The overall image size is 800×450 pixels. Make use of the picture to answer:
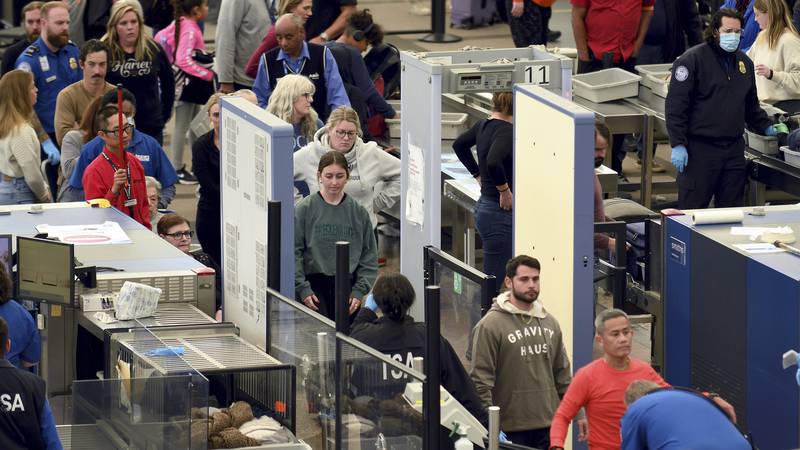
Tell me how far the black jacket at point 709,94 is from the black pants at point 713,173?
7 centimetres

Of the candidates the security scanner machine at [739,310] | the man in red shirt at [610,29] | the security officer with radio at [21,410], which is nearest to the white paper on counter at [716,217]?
the security scanner machine at [739,310]

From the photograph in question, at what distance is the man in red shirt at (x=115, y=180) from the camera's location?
11.4m

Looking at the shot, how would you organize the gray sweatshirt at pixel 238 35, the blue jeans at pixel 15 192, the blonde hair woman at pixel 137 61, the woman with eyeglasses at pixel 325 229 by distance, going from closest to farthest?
the woman with eyeglasses at pixel 325 229 < the blue jeans at pixel 15 192 < the blonde hair woman at pixel 137 61 < the gray sweatshirt at pixel 238 35

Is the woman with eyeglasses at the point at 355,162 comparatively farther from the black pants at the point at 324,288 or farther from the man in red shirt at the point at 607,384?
the man in red shirt at the point at 607,384

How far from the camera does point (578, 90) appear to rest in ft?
47.2

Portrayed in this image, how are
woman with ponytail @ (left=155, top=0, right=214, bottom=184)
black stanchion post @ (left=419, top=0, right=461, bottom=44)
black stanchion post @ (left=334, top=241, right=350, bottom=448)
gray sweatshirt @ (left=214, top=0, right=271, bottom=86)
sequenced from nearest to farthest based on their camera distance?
black stanchion post @ (left=334, top=241, right=350, bottom=448), gray sweatshirt @ (left=214, top=0, right=271, bottom=86), woman with ponytail @ (left=155, top=0, right=214, bottom=184), black stanchion post @ (left=419, top=0, right=461, bottom=44)

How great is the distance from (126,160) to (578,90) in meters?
4.39

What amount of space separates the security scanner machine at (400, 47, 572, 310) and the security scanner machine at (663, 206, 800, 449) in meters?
1.16

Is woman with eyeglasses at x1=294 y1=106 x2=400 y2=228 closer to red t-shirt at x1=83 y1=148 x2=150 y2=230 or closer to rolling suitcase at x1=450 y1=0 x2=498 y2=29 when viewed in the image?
red t-shirt at x1=83 y1=148 x2=150 y2=230

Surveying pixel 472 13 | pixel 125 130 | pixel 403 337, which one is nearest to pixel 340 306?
pixel 403 337

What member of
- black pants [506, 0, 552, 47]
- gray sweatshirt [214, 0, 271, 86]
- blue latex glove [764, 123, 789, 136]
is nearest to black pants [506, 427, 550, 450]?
blue latex glove [764, 123, 789, 136]

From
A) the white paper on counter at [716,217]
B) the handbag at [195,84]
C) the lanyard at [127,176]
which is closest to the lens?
the white paper on counter at [716,217]

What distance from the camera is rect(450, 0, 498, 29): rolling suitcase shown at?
22562 mm

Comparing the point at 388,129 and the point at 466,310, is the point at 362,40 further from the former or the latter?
the point at 466,310
